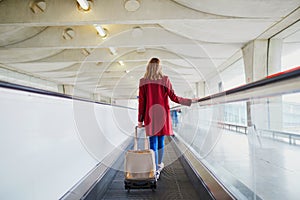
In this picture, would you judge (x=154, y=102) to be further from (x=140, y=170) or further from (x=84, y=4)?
(x=84, y=4)

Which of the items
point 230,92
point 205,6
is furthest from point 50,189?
point 205,6

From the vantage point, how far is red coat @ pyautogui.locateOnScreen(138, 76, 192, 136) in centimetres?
291

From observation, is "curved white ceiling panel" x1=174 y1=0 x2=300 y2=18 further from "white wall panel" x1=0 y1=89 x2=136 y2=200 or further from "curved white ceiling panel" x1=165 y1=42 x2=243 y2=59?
"white wall panel" x1=0 y1=89 x2=136 y2=200

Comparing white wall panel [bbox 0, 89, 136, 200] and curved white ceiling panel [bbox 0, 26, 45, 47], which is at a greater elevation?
curved white ceiling panel [bbox 0, 26, 45, 47]

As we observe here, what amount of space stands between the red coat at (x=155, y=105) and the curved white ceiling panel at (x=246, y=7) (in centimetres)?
338

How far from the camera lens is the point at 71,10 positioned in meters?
6.00

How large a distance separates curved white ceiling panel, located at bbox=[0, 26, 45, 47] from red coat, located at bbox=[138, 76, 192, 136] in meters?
6.93

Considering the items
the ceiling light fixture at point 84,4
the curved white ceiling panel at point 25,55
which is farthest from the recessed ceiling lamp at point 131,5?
the curved white ceiling panel at point 25,55

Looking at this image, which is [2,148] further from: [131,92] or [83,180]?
[131,92]

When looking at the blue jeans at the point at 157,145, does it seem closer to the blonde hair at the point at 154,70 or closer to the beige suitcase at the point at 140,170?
the beige suitcase at the point at 140,170

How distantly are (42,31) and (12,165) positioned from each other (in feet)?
27.4

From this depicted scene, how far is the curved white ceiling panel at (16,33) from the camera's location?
793 cm

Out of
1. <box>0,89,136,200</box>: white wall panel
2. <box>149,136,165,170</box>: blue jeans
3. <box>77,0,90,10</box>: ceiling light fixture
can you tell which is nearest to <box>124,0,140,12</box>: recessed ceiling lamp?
<box>77,0,90,10</box>: ceiling light fixture

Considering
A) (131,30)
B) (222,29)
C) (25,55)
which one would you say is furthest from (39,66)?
(222,29)
